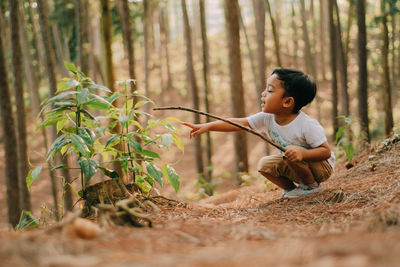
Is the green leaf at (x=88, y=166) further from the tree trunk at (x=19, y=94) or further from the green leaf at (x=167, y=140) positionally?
the tree trunk at (x=19, y=94)

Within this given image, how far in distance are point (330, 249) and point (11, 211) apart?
20.5 feet

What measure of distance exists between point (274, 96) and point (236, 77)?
14.0ft

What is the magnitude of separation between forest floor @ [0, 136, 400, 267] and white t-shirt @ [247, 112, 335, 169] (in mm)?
591

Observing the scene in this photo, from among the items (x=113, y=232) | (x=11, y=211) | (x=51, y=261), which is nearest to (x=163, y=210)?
(x=113, y=232)

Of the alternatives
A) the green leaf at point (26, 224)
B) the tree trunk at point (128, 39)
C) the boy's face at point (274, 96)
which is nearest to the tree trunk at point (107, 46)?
the tree trunk at point (128, 39)

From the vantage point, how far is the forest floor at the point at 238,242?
108cm

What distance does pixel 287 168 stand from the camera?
3287mm

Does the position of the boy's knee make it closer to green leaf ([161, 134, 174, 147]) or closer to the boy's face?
the boy's face

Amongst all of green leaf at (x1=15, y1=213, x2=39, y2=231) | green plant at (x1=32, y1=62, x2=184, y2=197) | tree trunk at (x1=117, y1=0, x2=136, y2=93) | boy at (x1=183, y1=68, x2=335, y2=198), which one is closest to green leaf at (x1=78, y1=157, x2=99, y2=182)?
green plant at (x1=32, y1=62, x2=184, y2=197)

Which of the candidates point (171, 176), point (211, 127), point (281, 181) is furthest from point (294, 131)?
point (171, 176)

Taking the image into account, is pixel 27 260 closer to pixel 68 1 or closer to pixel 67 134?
pixel 67 134

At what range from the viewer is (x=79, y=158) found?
261 centimetres

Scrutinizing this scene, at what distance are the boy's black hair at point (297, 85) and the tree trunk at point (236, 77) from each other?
409 cm

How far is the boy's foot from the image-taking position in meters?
3.27
